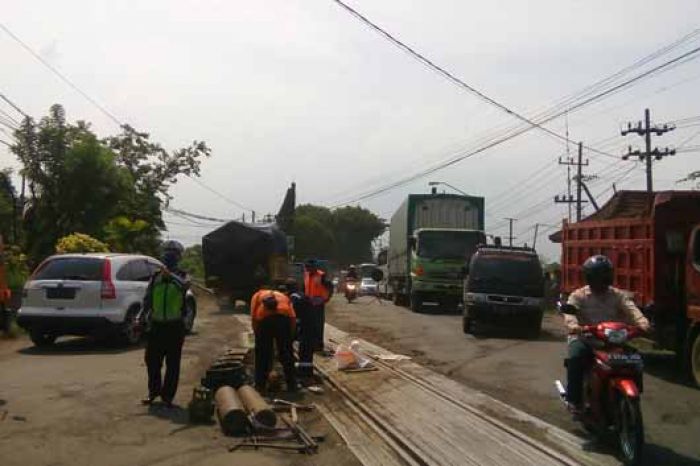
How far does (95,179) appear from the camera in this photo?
24969 millimetres

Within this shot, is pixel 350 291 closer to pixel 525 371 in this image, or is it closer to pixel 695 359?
pixel 525 371

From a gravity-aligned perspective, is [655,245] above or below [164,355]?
above

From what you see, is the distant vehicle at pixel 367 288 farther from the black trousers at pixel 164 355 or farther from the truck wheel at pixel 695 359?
the black trousers at pixel 164 355

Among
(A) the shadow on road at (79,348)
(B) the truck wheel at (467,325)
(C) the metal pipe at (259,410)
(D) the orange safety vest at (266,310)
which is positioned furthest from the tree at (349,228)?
(C) the metal pipe at (259,410)

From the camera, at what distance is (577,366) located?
26.3ft

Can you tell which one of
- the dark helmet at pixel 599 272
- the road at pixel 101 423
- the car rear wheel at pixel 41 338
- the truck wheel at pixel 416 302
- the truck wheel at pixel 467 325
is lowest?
the road at pixel 101 423

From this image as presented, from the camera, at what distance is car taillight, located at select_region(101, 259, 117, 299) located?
14.5 metres

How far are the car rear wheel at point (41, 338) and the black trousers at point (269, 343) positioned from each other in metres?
6.07

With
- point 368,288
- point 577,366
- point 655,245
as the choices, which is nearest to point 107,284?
point 655,245

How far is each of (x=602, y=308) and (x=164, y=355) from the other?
4735mm

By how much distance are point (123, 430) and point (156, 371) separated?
1.37 meters

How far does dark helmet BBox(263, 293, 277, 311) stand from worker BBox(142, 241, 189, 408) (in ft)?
3.75

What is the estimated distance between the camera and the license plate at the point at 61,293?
47.3ft

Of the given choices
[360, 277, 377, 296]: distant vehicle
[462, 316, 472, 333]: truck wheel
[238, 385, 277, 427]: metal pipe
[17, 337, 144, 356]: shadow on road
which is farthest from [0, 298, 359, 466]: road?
[360, 277, 377, 296]: distant vehicle
